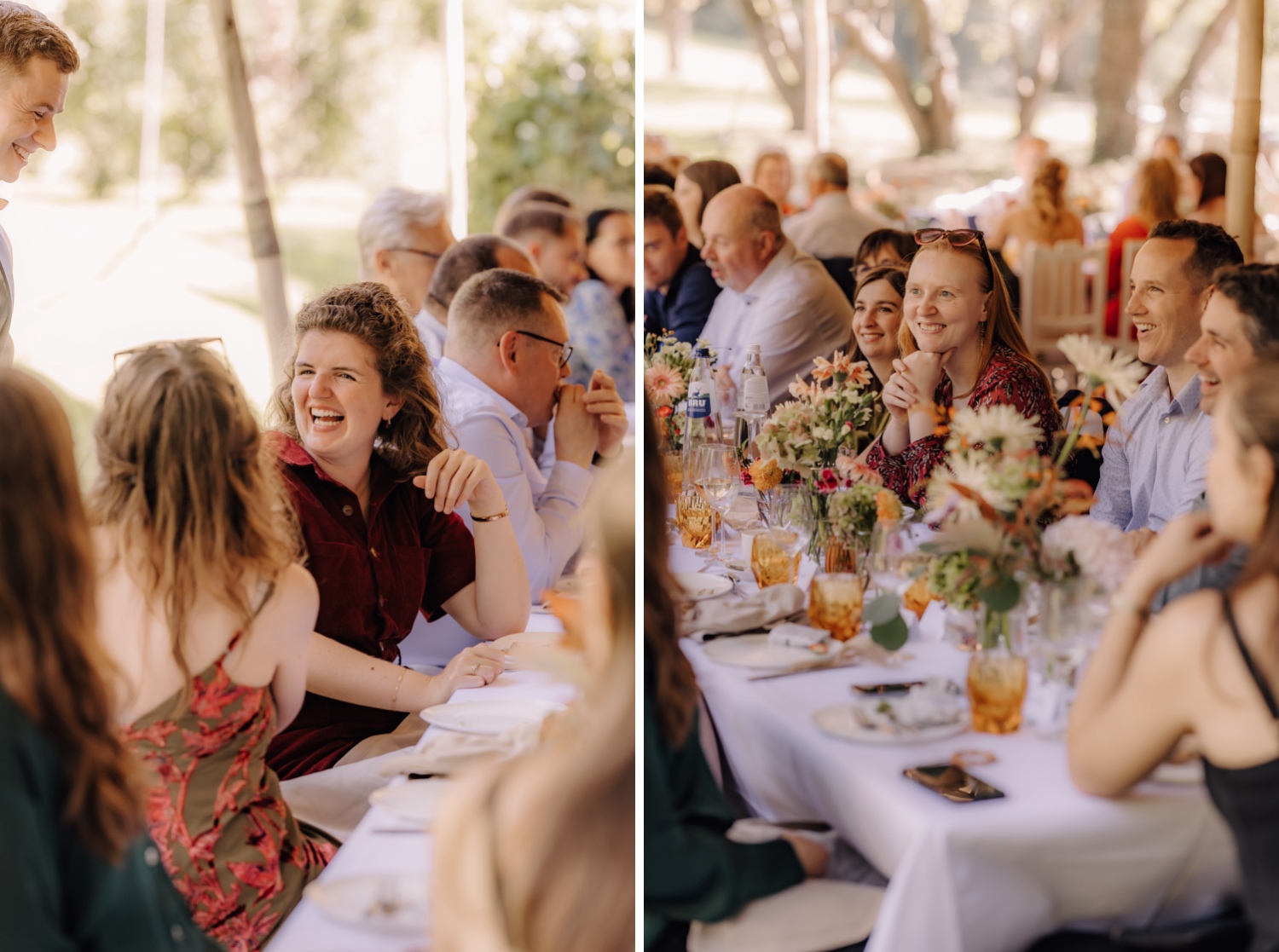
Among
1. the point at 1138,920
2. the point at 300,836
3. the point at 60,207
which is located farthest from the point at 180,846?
the point at 60,207

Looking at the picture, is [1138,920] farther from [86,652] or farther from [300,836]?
[86,652]

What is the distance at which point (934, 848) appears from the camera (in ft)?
4.10

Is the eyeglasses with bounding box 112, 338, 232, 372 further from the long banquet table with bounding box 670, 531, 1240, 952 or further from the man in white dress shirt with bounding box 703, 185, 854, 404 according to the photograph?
the man in white dress shirt with bounding box 703, 185, 854, 404

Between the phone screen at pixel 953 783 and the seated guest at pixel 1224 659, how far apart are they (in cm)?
13

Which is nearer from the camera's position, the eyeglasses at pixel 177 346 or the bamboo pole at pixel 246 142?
the eyeglasses at pixel 177 346

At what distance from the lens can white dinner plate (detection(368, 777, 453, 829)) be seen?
53.8 inches

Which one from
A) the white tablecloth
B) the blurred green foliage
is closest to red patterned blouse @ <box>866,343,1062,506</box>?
the white tablecloth

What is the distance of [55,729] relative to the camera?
1.10m

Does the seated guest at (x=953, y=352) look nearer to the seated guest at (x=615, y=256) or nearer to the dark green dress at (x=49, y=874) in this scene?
the dark green dress at (x=49, y=874)

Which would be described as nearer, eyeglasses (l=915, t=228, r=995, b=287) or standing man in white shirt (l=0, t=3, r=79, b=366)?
standing man in white shirt (l=0, t=3, r=79, b=366)

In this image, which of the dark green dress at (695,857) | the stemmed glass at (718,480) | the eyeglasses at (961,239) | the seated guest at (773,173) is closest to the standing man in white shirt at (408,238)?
the stemmed glass at (718,480)

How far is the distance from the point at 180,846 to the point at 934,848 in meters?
0.85

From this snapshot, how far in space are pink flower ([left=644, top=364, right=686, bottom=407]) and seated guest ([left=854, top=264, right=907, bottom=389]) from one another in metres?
0.45

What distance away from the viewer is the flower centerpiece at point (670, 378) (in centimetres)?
252
